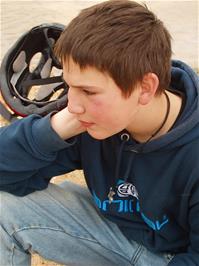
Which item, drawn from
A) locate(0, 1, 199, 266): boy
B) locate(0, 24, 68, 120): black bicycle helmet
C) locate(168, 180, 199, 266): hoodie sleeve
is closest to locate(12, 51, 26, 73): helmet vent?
locate(0, 24, 68, 120): black bicycle helmet

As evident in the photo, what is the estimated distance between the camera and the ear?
1341 millimetres

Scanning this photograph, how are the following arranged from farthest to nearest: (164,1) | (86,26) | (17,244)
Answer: (164,1) < (17,244) < (86,26)

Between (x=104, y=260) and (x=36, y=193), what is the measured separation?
34 centimetres

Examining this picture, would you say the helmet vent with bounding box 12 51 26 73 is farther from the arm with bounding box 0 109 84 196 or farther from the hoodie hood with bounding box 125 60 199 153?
the hoodie hood with bounding box 125 60 199 153

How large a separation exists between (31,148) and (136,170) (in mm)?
358

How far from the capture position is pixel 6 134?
1635 mm

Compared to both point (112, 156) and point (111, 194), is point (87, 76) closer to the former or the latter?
point (112, 156)

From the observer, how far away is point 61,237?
163 centimetres

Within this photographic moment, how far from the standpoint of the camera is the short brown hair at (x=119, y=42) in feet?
4.17

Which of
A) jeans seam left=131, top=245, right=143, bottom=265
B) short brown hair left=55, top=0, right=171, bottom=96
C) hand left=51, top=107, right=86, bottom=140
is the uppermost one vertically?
short brown hair left=55, top=0, right=171, bottom=96

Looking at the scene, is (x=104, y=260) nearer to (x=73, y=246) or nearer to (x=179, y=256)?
(x=73, y=246)

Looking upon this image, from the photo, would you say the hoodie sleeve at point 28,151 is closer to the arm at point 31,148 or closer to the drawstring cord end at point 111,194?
the arm at point 31,148

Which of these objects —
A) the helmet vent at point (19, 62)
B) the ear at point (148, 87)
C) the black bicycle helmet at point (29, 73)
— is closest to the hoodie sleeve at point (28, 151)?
the ear at point (148, 87)

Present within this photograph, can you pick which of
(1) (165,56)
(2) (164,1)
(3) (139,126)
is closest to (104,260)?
(3) (139,126)
